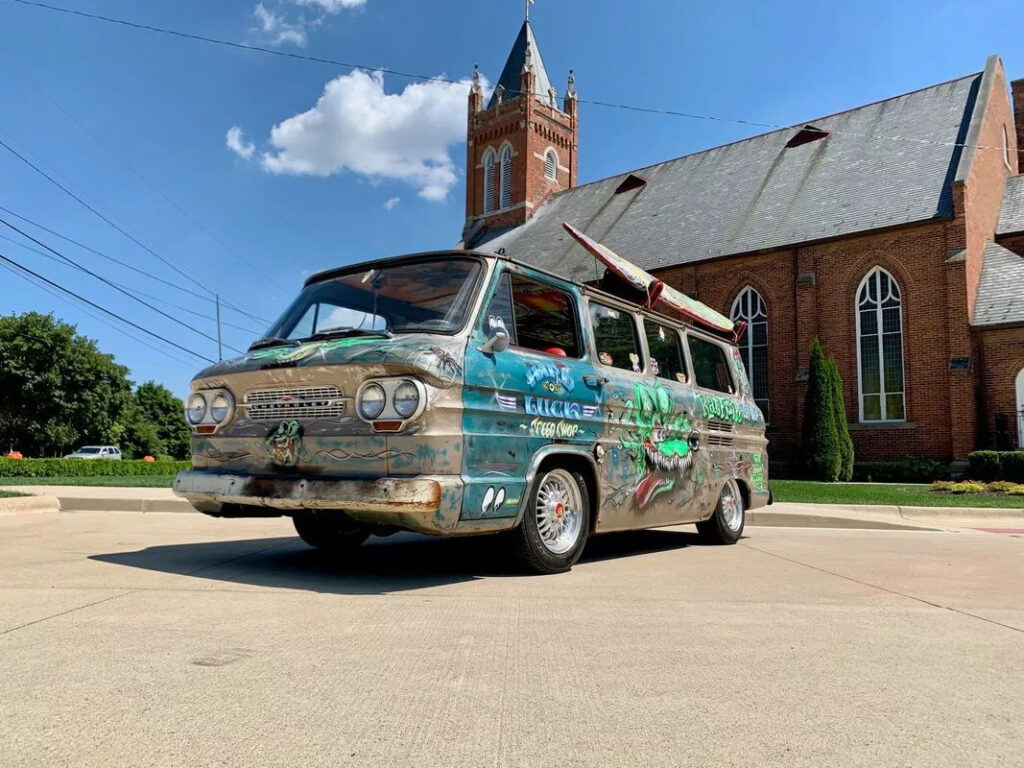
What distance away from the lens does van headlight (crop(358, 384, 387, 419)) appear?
14.7 ft

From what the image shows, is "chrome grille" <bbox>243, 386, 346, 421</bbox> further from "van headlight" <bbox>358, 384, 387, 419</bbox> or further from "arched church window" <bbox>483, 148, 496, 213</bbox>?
"arched church window" <bbox>483, 148, 496, 213</bbox>

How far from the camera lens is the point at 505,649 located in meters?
3.26

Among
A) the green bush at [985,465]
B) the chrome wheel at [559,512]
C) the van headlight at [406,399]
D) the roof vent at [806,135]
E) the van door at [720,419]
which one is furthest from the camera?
the roof vent at [806,135]

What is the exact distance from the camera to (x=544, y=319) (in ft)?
18.5

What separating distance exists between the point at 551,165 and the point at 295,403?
42.0m

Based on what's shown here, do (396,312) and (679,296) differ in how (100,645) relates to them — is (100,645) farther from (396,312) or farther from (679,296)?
(679,296)

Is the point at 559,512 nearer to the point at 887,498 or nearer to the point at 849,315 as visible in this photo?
the point at 887,498

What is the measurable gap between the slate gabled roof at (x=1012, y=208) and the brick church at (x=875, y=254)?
6 cm

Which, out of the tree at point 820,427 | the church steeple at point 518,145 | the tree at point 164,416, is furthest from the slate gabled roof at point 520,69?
the tree at point 164,416

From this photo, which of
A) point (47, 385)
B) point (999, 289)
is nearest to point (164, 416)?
point (47, 385)

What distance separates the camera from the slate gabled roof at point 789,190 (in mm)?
24891

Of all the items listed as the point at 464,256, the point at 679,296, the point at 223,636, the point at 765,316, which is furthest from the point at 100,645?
the point at 765,316

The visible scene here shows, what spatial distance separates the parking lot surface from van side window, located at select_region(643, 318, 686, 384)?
1935mm

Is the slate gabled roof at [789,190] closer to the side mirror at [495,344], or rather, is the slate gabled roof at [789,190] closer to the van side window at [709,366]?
the van side window at [709,366]
